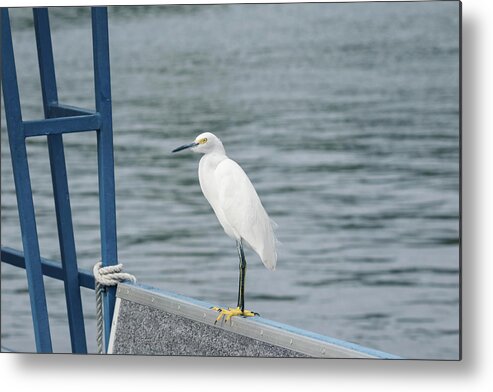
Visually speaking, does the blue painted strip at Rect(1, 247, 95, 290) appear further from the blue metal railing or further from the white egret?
the white egret

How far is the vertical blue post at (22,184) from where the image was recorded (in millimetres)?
3418

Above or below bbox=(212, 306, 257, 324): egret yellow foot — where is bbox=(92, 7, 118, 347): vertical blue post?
above

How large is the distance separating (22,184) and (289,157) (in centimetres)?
74

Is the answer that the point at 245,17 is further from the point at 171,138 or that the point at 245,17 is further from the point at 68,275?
the point at 68,275

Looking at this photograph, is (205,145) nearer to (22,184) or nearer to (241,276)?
(241,276)

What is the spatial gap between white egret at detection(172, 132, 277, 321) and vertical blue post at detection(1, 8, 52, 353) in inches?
15.0

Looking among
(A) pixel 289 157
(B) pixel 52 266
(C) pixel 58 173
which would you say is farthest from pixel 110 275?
(A) pixel 289 157

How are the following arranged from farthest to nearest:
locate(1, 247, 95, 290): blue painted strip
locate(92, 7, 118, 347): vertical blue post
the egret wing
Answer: locate(1, 247, 95, 290): blue painted strip, locate(92, 7, 118, 347): vertical blue post, the egret wing

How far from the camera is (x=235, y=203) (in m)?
3.33

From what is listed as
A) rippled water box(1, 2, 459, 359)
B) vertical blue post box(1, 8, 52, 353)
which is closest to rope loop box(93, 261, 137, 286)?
vertical blue post box(1, 8, 52, 353)

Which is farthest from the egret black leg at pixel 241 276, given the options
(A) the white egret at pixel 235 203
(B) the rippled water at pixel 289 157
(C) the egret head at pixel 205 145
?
(B) the rippled water at pixel 289 157

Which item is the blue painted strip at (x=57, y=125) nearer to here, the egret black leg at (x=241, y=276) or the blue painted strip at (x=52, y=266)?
the blue painted strip at (x=52, y=266)

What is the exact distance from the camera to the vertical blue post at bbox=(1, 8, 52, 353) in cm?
342

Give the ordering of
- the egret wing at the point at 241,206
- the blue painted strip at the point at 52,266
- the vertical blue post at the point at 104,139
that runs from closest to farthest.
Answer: the egret wing at the point at 241,206
the vertical blue post at the point at 104,139
the blue painted strip at the point at 52,266
